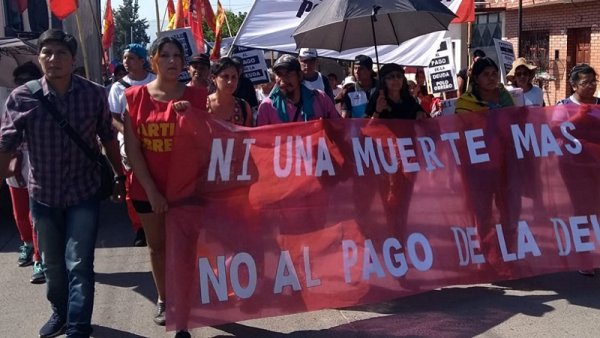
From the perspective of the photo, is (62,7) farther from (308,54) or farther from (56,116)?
(56,116)

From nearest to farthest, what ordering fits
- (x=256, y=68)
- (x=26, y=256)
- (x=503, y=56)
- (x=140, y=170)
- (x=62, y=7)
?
(x=140, y=170) < (x=26, y=256) < (x=62, y=7) < (x=503, y=56) < (x=256, y=68)

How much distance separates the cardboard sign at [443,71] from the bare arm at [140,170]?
21.7 feet

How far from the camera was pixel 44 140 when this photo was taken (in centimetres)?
458

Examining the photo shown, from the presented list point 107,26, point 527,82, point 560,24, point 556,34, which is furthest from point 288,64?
point 107,26

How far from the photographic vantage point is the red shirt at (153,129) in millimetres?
4672

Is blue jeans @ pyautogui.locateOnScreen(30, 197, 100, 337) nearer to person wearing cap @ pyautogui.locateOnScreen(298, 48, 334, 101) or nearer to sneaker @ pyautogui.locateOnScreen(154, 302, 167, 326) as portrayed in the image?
sneaker @ pyautogui.locateOnScreen(154, 302, 167, 326)

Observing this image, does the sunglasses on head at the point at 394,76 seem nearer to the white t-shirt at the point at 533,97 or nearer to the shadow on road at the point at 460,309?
the shadow on road at the point at 460,309

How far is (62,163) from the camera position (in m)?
4.62

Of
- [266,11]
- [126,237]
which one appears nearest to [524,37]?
[266,11]

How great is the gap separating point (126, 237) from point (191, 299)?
11.1 ft

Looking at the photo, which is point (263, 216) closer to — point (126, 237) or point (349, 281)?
point (349, 281)

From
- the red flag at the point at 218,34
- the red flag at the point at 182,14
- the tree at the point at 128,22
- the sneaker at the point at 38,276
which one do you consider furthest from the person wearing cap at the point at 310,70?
the tree at the point at 128,22

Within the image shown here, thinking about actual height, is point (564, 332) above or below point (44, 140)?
below

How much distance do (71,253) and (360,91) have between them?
3.43 metres
